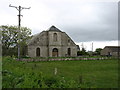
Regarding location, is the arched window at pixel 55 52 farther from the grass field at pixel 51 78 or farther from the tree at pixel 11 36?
the grass field at pixel 51 78

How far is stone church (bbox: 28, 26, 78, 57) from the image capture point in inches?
1852

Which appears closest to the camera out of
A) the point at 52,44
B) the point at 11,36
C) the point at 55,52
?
the point at 11,36

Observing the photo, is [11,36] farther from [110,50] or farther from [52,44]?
[110,50]

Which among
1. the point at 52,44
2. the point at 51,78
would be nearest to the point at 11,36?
the point at 52,44

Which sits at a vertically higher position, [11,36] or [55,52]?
[11,36]

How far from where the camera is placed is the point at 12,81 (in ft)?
18.3

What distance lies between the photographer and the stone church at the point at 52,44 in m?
47.0

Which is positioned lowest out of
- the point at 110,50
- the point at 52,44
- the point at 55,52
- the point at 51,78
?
the point at 51,78

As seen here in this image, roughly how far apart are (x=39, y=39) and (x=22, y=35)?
5472mm

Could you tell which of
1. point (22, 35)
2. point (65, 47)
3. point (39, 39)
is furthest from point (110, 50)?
point (22, 35)

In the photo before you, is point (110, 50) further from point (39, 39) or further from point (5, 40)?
point (5, 40)

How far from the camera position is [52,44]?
48125 millimetres

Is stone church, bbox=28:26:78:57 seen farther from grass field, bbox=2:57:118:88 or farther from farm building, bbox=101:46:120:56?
grass field, bbox=2:57:118:88

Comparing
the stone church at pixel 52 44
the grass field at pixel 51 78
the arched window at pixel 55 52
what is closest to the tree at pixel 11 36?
the stone church at pixel 52 44
